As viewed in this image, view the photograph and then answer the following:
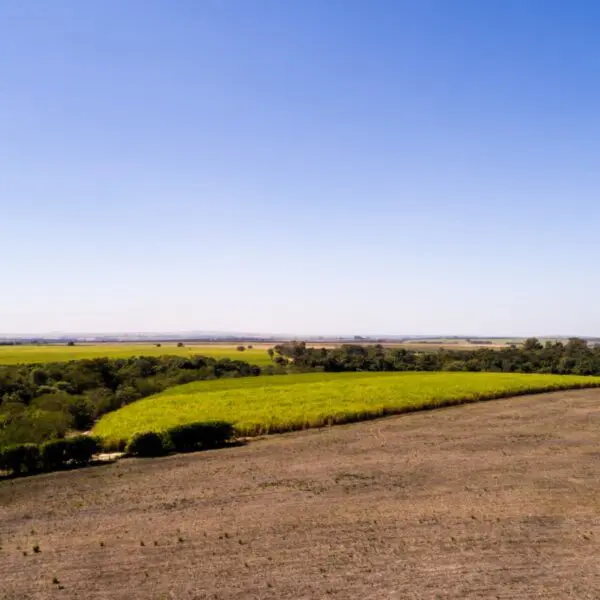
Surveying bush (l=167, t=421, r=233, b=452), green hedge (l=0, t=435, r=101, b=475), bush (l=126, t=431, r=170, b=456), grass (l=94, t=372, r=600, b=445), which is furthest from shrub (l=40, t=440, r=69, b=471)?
bush (l=167, t=421, r=233, b=452)

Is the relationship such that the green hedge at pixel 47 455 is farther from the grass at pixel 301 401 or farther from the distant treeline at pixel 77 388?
the distant treeline at pixel 77 388

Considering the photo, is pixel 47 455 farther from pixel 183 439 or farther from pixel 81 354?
pixel 81 354

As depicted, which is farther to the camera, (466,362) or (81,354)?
(81,354)

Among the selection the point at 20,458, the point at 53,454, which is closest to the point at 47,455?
the point at 53,454

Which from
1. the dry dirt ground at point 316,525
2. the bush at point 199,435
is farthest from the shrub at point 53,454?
the bush at point 199,435

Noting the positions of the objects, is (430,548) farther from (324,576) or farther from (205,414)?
(205,414)
